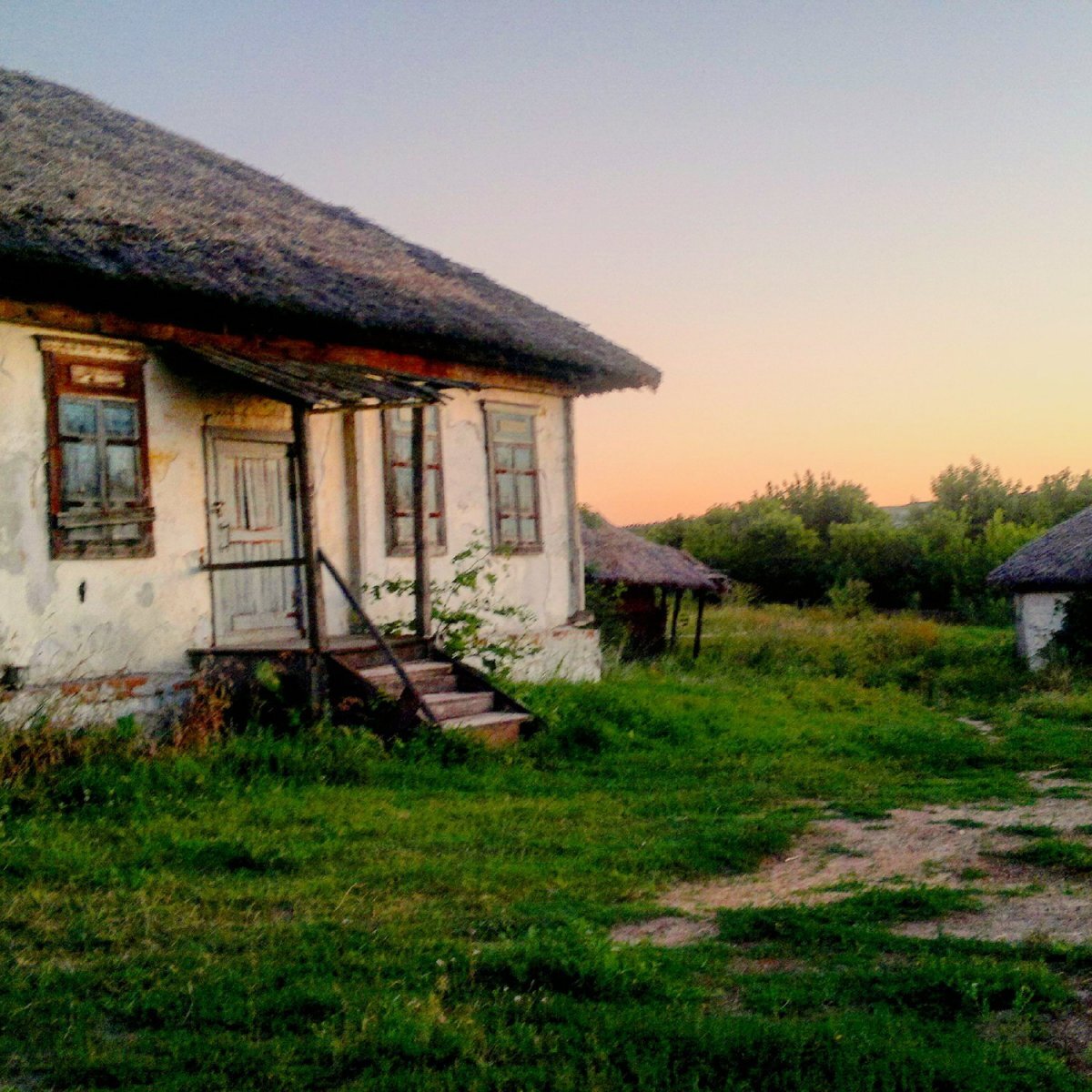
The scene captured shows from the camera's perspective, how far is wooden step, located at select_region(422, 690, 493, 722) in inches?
352

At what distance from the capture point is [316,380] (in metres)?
8.91

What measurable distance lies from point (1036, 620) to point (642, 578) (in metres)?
6.45

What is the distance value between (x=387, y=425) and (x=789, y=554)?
23152mm

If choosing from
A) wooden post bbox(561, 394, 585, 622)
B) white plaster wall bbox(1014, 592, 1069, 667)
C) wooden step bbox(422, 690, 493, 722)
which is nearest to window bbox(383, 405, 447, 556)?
wooden post bbox(561, 394, 585, 622)

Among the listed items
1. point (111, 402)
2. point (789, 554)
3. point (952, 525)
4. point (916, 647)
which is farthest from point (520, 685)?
point (952, 525)

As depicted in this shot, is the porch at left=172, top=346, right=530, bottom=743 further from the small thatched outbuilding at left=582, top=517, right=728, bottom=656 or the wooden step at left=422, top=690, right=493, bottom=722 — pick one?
the small thatched outbuilding at left=582, top=517, right=728, bottom=656

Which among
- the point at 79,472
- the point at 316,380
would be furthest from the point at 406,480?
the point at 79,472

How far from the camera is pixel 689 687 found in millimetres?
12492

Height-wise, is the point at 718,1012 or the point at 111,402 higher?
the point at 111,402

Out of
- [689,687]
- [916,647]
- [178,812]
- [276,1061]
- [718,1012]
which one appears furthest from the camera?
[916,647]

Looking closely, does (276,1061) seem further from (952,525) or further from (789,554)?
(952,525)

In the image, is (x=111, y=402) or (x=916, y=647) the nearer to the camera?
(x=111, y=402)

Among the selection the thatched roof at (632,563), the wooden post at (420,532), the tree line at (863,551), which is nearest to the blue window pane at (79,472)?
the wooden post at (420,532)

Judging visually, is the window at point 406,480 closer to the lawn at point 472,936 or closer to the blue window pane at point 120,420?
the blue window pane at point 120,420
